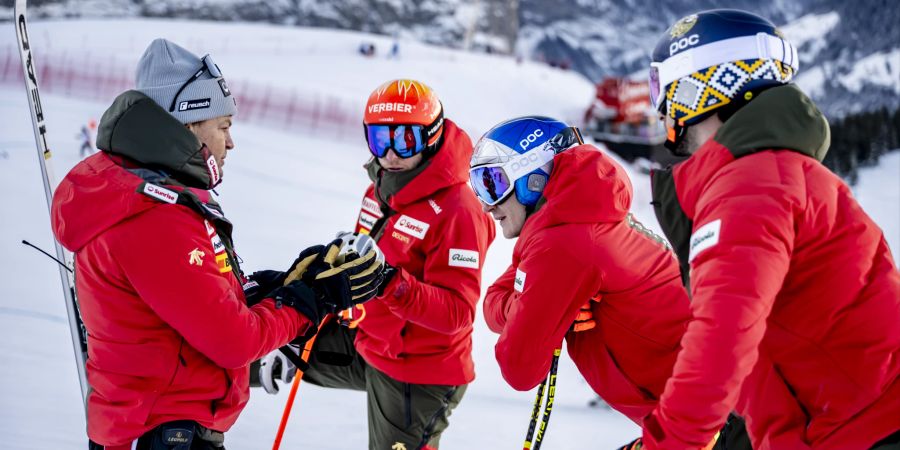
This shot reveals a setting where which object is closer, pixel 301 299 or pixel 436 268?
pixel 301 299

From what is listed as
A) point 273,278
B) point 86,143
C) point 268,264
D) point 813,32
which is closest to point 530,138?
point 273,278

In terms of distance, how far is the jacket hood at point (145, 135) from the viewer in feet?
8.94

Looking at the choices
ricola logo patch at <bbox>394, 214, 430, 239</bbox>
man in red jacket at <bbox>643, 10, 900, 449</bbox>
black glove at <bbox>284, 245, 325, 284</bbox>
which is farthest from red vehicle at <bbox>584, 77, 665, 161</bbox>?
man in red jacket at <bbox>643, 10, 900, 449</bbox>

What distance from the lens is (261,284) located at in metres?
3.38

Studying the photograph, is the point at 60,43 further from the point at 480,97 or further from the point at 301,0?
the point at 301,0

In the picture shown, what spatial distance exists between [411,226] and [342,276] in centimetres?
107

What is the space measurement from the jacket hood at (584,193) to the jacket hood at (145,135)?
1354mm

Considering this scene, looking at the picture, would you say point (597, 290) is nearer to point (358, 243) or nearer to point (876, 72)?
point (358, 243)

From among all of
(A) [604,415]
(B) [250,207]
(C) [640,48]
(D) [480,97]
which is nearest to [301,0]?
(C) [640,48]

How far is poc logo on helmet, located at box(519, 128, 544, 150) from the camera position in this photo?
10.9 ft

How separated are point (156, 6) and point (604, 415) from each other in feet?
264

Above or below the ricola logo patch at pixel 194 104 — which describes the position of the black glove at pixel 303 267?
below

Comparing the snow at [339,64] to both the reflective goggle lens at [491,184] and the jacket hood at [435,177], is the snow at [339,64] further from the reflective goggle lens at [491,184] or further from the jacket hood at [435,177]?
the reflective goggle lens at [491,184]

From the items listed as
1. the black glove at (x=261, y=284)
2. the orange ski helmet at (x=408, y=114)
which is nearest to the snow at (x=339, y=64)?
the orange ski helmet at (x=408, y=114)
